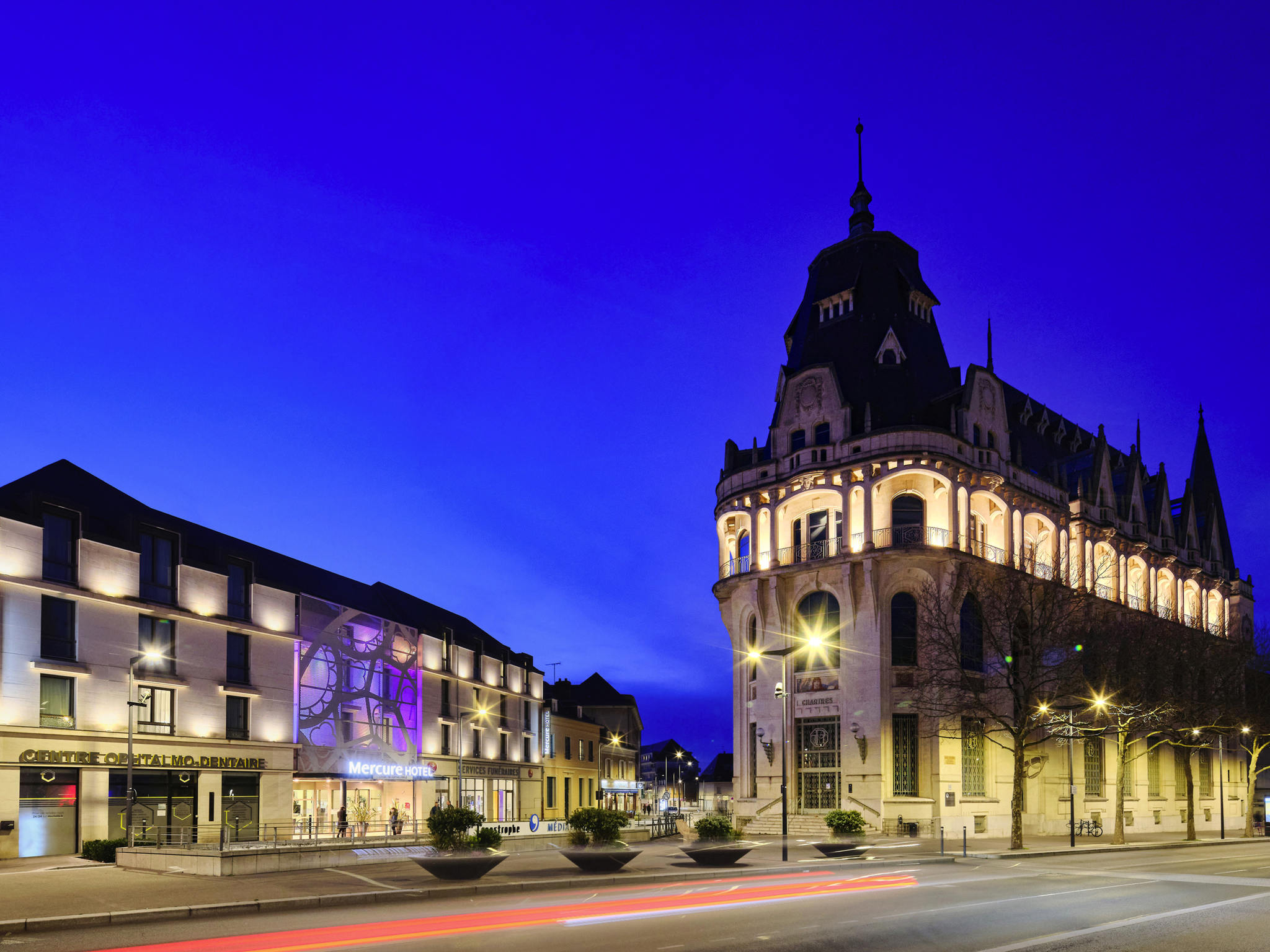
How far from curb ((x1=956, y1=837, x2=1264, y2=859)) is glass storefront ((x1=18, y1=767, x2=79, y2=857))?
104ft

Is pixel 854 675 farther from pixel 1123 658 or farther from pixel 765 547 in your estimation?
pixel 1123 658

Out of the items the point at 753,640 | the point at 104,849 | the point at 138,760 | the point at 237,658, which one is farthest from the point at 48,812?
the point at 753,640

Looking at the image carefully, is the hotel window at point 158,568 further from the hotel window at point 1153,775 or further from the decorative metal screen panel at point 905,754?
the hotel window at point 1153,775

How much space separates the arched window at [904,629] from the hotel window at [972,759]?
13.7ft

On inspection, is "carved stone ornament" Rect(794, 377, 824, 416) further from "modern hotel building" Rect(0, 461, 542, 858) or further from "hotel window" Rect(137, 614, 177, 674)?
"hotel window" Rect(137, 614, 177, 674)

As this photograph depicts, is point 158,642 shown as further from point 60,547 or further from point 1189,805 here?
point 1189,805

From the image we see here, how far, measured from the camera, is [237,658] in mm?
49406

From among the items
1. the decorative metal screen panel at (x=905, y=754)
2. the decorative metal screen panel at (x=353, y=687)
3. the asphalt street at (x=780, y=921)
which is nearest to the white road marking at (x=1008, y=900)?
the asphalt street at (x=780, y=921)

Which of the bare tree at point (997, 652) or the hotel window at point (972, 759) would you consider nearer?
the bare tree at point (997, 652)

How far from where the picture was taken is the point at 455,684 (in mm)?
71250

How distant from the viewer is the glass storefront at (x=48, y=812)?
3769 cm

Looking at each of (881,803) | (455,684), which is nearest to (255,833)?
(455,684)

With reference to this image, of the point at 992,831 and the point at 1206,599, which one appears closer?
the point at 992,831

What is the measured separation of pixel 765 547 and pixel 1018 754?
18449mm
